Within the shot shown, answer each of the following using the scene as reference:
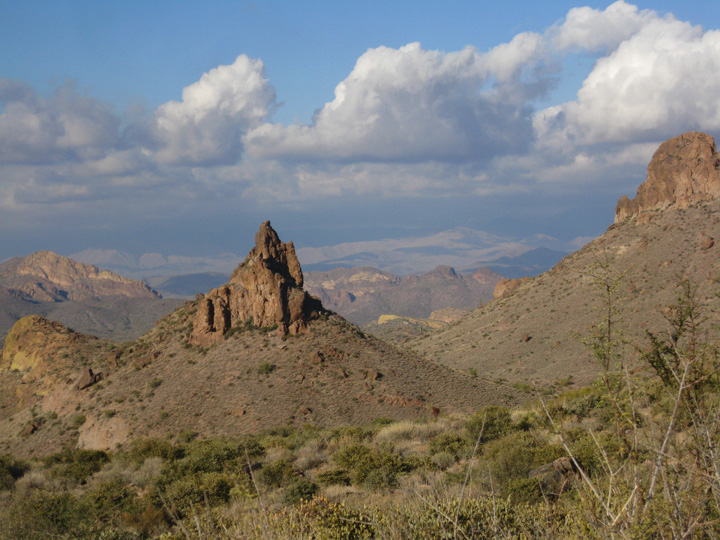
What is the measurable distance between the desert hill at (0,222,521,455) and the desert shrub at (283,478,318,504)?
20.9 meters

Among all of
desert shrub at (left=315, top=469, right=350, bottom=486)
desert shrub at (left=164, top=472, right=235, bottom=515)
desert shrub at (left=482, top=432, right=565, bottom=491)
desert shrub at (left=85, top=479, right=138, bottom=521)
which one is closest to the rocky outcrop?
desert shrub at (left=85, top=479, right=138, bottom=521)

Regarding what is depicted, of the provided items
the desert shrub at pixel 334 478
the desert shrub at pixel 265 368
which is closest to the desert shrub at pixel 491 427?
the desert shrub at pixel 334 478

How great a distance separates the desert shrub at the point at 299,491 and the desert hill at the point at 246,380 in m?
20.9

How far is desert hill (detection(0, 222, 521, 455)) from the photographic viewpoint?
3744 centimetres

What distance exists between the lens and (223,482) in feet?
50.2

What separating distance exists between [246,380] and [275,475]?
85.0 feet

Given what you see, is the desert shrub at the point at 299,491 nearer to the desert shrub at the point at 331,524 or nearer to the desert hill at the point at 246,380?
the desert shrub at the point at 331,524

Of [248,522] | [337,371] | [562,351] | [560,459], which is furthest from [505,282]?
[248,522]

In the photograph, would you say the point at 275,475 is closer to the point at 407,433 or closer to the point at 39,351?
the point at 407,433

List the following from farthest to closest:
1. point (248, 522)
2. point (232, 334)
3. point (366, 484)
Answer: point (232, 334) < point (366, 484) < point (248, 522)

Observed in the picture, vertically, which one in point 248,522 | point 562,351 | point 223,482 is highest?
point 248,522

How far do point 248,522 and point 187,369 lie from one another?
3769 cm

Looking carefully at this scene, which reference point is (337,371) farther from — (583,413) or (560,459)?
(560,459)

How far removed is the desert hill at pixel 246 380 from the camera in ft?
123
